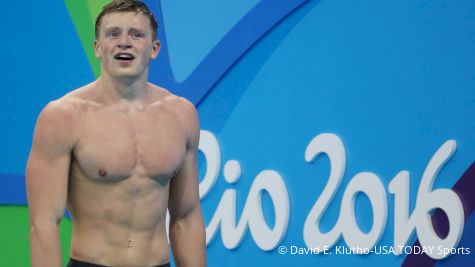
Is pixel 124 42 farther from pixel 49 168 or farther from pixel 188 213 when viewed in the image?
pixel 188 213

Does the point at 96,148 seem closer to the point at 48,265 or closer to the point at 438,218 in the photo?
the point at 48,265

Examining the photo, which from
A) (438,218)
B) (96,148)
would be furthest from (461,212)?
(96,148)

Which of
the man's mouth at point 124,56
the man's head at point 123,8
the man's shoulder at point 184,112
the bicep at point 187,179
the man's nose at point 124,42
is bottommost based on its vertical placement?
the bicep at point 187,179

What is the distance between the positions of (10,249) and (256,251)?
1.45 m

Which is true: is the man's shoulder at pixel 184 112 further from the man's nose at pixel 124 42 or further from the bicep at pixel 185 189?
the man's nose at pixel 124 42

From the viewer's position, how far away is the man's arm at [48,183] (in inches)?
105

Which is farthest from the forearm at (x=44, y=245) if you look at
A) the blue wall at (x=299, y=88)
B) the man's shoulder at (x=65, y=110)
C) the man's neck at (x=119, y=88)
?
the blue wall at (x=299, y=88)

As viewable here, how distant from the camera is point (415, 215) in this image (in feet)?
12.2

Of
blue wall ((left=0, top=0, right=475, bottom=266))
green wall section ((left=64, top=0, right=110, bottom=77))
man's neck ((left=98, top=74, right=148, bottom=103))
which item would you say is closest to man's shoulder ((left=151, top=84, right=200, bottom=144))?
man's neck ((left=98, top=74, right=148, bottom=103))

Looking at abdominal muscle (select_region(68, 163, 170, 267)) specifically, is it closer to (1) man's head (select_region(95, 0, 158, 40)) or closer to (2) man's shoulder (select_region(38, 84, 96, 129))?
(2) man's shoulder (select_region(38, 84, 96, 129))

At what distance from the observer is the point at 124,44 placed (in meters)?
2.77

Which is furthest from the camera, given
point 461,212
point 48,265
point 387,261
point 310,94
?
point 310,94

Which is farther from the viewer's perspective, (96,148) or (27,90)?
(27,90)

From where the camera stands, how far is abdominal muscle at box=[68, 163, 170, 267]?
279 cm
